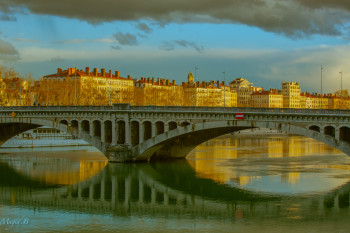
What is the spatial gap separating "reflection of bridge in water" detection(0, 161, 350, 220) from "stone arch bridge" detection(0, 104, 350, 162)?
5062 mm

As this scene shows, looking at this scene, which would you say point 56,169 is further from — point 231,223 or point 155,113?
point 231,223

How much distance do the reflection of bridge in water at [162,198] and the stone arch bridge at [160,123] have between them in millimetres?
5062

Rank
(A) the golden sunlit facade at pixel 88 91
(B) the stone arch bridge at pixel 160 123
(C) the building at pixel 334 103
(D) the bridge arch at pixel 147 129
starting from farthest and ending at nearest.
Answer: (C) the building at pixel 334 103 < (A) the golden sunlit facade at pixel 88 91 < (D) the bridge arch at pixel 147 129 < (B) the stone arch bridge at pixel 160 123

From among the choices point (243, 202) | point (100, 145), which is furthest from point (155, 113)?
point (243, 202)

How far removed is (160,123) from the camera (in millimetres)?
55594

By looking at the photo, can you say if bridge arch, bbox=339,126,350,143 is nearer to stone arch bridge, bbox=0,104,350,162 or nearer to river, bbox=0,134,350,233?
stone arch bridge, bbox=0,104,350,162

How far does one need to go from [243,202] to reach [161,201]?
5332 mm

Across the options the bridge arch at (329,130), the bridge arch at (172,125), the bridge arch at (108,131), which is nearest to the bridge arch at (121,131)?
the bridge arch at (108,131)

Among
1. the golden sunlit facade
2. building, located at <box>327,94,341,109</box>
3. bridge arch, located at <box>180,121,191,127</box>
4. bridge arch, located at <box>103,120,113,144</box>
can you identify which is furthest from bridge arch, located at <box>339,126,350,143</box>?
building, located at <box>327,94,341,109</box>

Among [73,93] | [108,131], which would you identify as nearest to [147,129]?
[108,131]

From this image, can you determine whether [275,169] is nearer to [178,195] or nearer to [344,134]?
[344,134]

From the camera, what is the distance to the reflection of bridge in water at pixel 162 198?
3466 cm

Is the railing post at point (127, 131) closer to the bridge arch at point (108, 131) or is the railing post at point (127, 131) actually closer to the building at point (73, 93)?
the bridge arch at point (108, 131)

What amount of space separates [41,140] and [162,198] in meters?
48.2
